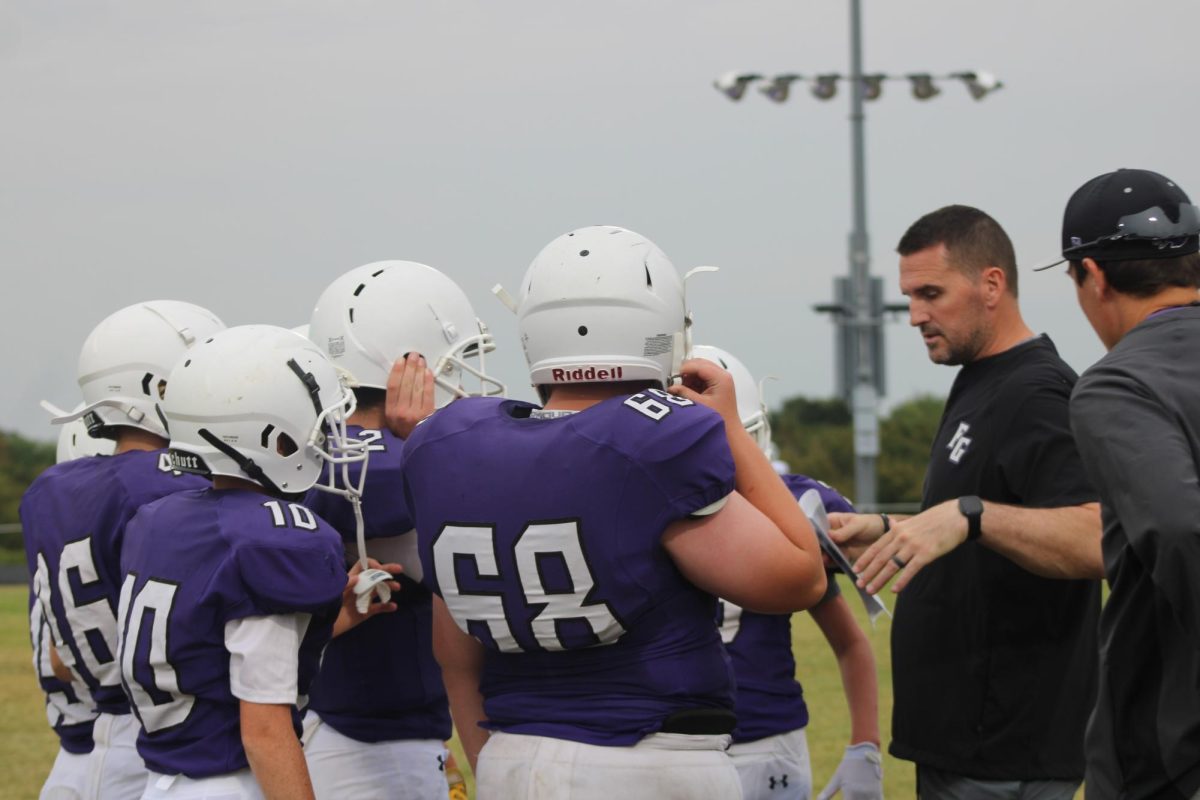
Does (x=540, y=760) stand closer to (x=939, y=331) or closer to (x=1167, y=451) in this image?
(x=1167, y=451)

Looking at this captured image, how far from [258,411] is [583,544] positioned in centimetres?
101

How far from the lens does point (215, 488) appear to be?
3754 mm

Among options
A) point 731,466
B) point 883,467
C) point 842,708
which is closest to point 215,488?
point 731,466

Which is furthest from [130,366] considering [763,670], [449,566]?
[763,670]

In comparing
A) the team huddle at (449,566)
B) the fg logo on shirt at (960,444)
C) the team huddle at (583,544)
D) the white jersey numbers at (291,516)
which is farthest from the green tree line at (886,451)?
the white jersey numbers at (291,516)

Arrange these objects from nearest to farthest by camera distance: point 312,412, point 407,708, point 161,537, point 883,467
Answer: point 161,537 → point 312,412 → point 407,708 → point 883,467

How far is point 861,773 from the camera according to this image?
16.3ft

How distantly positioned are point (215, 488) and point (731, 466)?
1380mm

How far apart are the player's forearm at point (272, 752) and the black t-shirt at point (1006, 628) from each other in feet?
6.44

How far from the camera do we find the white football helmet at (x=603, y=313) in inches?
138

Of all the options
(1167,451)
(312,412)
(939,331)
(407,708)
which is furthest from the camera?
(939,331)

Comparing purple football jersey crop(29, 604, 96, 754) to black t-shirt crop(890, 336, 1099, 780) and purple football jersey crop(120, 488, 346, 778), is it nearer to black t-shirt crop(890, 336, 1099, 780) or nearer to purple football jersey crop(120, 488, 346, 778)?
purple football jersey crop(120, 488, 346, 778)

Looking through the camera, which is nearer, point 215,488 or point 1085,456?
point 1085,456

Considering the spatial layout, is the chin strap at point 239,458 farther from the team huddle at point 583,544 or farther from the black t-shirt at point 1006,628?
the black t-shirt at point 1006,628
